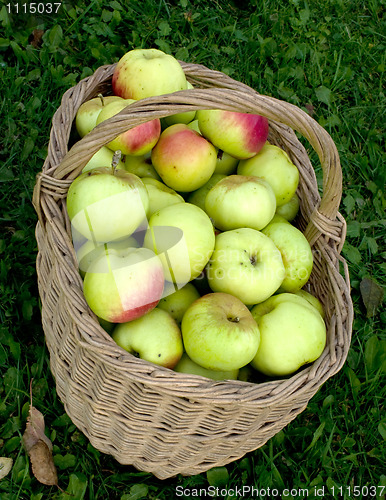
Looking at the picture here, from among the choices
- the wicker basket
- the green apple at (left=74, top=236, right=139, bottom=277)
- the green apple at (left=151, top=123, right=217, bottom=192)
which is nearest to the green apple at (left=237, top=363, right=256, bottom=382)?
the wicker basket

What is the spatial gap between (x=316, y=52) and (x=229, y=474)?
8.03ft

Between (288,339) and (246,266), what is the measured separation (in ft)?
0.76

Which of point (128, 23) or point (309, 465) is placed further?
point (128, 23)

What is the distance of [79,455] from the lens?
1.70 meters

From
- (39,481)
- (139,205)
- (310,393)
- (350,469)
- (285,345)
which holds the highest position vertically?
(139,205)

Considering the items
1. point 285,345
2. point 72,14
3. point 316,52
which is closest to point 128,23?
point 72,14

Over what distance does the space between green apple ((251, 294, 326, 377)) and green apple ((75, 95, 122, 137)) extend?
0.86m

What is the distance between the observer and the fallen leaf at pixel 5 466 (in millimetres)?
1573

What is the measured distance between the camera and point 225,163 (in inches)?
73.7

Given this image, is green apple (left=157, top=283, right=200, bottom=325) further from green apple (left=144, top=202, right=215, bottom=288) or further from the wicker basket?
the wicker basket

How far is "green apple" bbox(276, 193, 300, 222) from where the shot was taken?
188 centimetres

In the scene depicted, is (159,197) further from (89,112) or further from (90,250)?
(89,112)

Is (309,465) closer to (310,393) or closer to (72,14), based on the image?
(310,393)

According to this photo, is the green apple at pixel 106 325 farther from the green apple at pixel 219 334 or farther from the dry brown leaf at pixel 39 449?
the dry brown leaf at pixel 39 449
